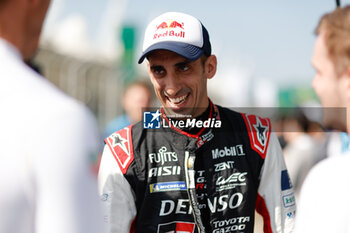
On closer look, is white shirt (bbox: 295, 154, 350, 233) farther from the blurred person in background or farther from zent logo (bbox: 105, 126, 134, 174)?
the blurred person in background

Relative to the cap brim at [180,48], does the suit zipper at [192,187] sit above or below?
below

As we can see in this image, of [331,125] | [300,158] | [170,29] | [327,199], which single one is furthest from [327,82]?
[300,158]

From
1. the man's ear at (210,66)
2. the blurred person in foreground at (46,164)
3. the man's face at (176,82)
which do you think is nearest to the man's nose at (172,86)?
the man's face at (176,82)

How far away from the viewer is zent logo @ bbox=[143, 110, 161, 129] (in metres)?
2.72

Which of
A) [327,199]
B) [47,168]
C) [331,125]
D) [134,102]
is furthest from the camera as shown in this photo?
[134,102]

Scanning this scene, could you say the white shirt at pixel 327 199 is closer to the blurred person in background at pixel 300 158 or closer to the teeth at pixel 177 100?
the teeth at pixel 177 100

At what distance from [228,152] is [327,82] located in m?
1.11

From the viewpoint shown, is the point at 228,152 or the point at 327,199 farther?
the point at 228,152

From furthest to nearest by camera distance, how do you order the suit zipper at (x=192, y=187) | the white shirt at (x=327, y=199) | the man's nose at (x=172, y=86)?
1. the man's nose at (x=172, y=86)
2. the suit zipper at (x=192, y=187)
3. the white shirt at (x=327, y=199)

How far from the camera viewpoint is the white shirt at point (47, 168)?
42.1 inches

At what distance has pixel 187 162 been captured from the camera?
2.56m

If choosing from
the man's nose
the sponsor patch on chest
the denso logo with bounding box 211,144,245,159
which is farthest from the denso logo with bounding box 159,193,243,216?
the man's nose

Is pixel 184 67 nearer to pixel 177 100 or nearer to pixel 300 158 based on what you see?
pixel 177 100

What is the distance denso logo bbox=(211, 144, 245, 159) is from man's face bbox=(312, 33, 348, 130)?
958 millimetres
